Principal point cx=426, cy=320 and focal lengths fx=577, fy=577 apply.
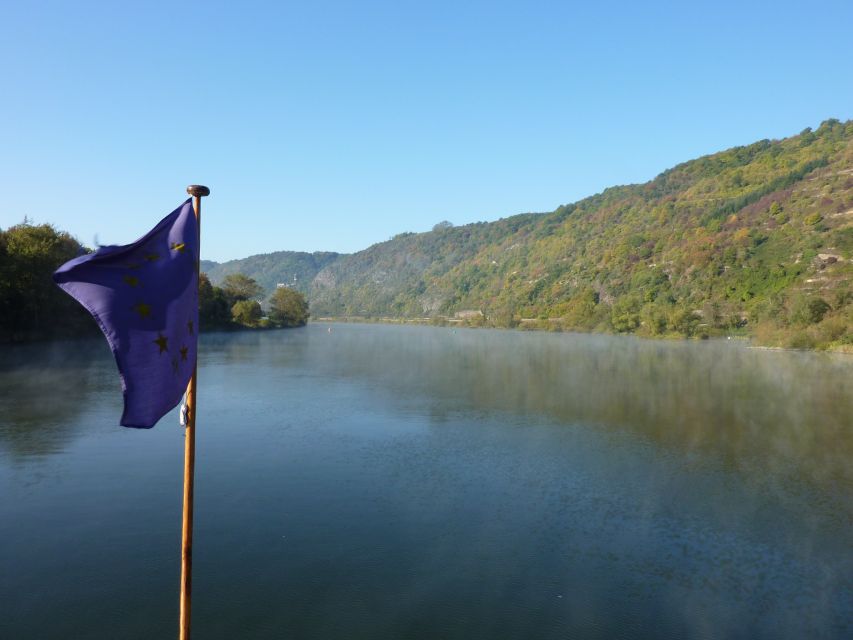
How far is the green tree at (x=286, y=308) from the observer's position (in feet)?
398

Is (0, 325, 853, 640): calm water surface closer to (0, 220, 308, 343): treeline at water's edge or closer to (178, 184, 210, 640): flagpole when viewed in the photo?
(178, 184, 210, 640): flagpole

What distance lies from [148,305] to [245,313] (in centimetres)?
10085

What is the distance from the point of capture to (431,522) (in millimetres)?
11320

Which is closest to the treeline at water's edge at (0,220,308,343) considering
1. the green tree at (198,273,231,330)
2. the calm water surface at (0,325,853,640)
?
the green tree at (198,273,231,330)

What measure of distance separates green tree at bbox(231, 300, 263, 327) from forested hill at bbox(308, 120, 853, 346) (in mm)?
65193

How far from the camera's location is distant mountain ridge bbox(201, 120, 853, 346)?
79062 millimetres

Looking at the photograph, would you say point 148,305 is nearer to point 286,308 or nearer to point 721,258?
point 721,258

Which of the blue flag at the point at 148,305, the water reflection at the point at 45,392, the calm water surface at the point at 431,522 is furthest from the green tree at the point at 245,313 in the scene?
the blue flag at the point at 148,305

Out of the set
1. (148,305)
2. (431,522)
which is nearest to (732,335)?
(431,522)

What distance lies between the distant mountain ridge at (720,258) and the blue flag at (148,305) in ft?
230

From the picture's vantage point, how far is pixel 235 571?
8.99 metres

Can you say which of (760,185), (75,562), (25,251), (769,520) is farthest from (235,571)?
(760,185)

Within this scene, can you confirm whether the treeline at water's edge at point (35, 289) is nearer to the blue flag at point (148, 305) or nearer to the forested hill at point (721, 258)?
the blue flag at point (148, 305)

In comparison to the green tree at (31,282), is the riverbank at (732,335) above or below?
below
